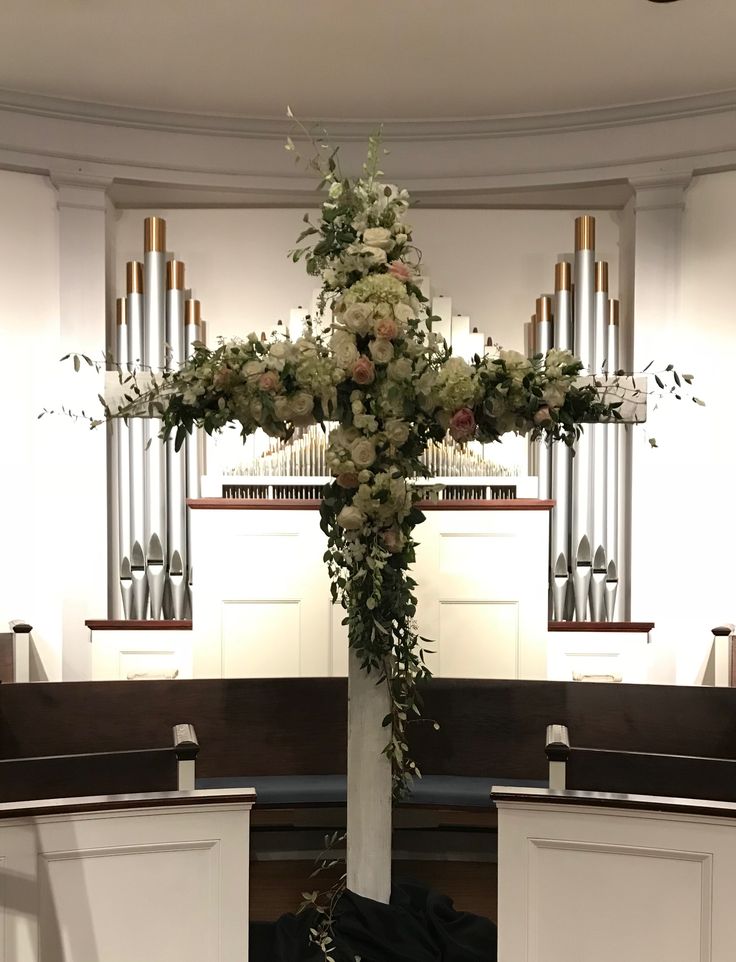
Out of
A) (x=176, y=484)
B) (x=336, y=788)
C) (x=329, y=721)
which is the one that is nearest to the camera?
(x=336, y=788)

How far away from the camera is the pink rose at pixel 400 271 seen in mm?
3383

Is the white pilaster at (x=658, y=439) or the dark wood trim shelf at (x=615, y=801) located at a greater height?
the white pilaster at (x=658, y=439)

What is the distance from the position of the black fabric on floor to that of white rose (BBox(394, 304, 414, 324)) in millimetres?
1704

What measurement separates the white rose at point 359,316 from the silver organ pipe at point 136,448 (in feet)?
12.5

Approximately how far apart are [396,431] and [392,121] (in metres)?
4.43

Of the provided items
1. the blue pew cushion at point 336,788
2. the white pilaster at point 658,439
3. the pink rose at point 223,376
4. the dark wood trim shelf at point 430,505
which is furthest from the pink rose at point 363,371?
the white pilaster at point 658,439

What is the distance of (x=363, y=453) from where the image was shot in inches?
131

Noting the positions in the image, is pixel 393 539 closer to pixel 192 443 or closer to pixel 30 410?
pixel 192 443

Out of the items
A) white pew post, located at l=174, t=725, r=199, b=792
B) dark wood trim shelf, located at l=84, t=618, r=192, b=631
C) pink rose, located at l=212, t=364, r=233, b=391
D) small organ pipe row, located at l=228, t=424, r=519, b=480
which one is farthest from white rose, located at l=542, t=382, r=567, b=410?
dark wood trim shelf, located at l=84, t=618, r=192, b=631

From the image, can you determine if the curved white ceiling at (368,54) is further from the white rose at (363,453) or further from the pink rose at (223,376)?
the white rose at (363,453)

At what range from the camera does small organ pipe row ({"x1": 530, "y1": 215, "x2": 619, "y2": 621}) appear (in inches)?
273

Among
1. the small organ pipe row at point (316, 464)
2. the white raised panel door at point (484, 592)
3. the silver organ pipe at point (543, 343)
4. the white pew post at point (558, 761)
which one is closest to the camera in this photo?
the white pew post at point (558, 761)

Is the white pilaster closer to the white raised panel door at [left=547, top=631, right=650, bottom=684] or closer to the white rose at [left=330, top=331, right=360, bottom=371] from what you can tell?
the white raised panel door at [left=547, top=631, right=650, bottom=684]

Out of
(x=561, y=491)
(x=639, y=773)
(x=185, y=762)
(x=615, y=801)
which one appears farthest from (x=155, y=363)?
(x=615, y=801)
